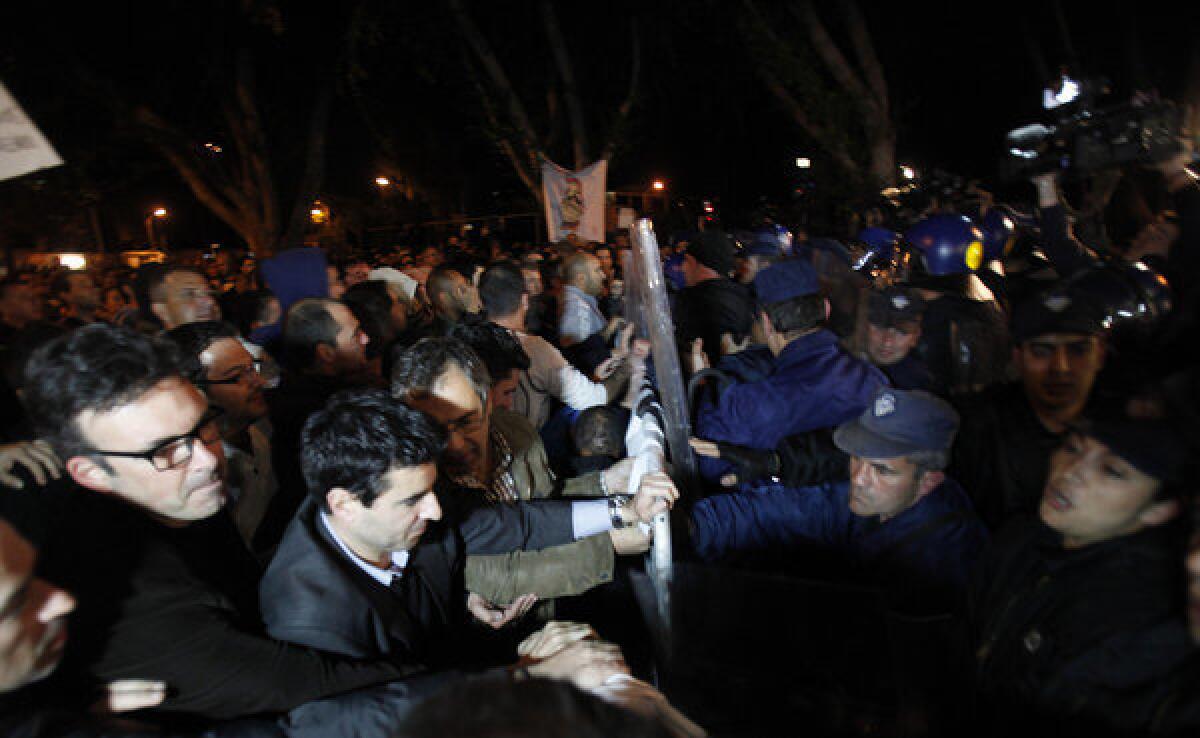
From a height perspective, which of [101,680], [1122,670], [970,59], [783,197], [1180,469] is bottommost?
[783,197]

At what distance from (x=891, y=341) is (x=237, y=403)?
3350 mm

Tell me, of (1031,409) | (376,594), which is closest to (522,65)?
(1031,409)

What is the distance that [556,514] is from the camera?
104 inches

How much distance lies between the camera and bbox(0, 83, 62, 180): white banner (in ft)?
7.14

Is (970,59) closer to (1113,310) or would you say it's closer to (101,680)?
(1113,310)

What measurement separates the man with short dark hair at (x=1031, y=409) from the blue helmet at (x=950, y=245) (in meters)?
2.46

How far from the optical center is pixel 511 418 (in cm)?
325

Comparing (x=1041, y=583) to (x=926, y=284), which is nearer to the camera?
(x=1041, y=583)

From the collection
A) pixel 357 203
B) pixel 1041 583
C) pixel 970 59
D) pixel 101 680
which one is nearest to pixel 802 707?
pixel 1041 583

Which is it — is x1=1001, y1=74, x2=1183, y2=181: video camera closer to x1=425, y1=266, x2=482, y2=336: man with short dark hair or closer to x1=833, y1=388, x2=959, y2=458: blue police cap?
x1=833, y1=388, x2=959, y2=458: blue police cap

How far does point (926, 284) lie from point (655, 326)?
2134 mm

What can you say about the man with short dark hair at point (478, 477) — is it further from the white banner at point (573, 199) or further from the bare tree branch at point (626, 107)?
the bare tree branch at point (626, 107)

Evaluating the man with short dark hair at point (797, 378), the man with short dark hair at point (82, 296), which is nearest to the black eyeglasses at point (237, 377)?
the man with short dark hair at point (797, 378)

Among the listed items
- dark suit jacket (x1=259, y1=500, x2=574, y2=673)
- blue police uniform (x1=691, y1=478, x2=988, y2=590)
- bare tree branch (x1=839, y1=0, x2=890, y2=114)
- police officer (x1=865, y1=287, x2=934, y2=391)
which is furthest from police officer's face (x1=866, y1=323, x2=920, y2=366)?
bare tree branch (x1=839, y1=0, x2=890, y2=114)
